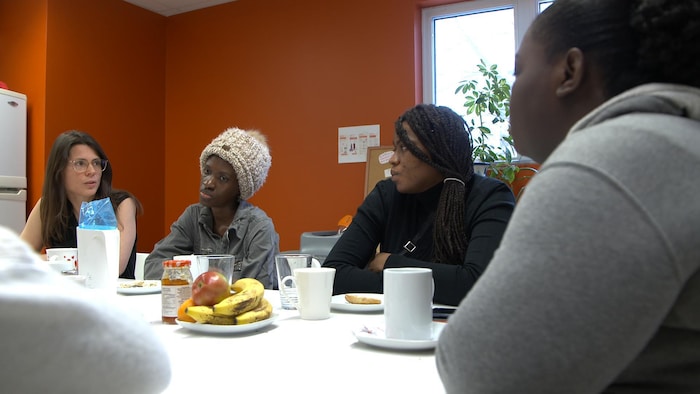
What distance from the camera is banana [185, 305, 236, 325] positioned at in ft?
3.59

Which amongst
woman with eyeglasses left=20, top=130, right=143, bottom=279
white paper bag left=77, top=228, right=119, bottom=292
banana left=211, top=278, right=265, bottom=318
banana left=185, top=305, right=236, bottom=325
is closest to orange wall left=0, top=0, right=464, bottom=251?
woman with eyeglasses left=20, top=130, right=143, bottom=279

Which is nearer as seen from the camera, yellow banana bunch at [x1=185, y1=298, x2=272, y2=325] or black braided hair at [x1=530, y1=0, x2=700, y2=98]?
black braided hair at [x1=530, y1=0, x2=700, y2=98]

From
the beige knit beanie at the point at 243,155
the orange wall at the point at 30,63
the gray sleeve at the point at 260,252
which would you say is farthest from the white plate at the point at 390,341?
the orange wall at the point at 30,63

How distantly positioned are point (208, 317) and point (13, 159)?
136 inches

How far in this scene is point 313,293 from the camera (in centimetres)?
125

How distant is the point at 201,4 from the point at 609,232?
482cm

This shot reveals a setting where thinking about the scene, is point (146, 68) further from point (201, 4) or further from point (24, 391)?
point (24, 391)

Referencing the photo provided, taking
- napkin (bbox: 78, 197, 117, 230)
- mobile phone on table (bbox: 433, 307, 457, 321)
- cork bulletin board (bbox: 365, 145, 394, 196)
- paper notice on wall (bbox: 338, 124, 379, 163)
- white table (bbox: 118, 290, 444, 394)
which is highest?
paper notice on wall (bbox: 338, 124, 379, 163)

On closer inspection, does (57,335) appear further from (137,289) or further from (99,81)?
(99,81)

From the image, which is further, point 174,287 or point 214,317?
point 174,287

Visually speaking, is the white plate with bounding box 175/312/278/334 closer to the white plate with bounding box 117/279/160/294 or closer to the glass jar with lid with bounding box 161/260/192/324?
the glass jar with lid with bounding box 161/260/192/324

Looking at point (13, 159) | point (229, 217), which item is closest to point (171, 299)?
point (229, 217)

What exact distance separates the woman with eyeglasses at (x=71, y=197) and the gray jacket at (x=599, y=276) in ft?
7.32

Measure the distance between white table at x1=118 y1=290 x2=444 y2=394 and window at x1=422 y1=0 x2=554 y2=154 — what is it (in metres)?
3.02
